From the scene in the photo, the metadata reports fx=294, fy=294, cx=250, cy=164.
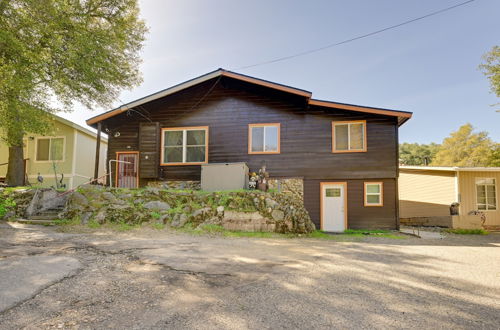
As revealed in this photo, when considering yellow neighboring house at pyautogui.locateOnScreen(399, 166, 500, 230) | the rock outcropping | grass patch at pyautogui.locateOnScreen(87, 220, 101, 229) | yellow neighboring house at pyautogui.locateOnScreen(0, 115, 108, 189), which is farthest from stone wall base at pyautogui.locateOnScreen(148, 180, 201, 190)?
yellow neighboring house at pyautogui.locateOnScreen(399, 166, 500, 230)

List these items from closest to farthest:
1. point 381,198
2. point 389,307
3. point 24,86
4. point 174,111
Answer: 1. point 389,307
2. point 24,86
3. point 381,198
4. point 174,111

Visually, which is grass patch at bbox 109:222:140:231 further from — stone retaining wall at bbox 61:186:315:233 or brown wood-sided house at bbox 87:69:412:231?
brown wood-sided house at bbox 87:69:412:231

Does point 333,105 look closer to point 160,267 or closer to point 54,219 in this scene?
point 160,267

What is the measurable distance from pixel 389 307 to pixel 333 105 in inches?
417

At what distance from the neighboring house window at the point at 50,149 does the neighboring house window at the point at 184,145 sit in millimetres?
7655

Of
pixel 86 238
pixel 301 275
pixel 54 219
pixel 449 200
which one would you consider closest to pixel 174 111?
pixel 54 219

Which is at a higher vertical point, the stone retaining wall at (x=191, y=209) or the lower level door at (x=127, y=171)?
the lower level door at (x=127, y=171)

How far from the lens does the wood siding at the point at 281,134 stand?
42.1ft

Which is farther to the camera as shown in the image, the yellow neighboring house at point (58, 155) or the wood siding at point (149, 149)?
the yellow neighboring house at point (58, 155)

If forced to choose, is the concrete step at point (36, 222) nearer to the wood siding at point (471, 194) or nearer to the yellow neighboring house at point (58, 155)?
the yellow neighboring house at point (58, 155)

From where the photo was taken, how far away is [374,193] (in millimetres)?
12844

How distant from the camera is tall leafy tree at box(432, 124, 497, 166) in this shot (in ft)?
108

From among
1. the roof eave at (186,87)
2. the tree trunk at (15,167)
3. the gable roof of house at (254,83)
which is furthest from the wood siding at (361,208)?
the tree trunk at (15,167)

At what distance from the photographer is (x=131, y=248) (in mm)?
6359
